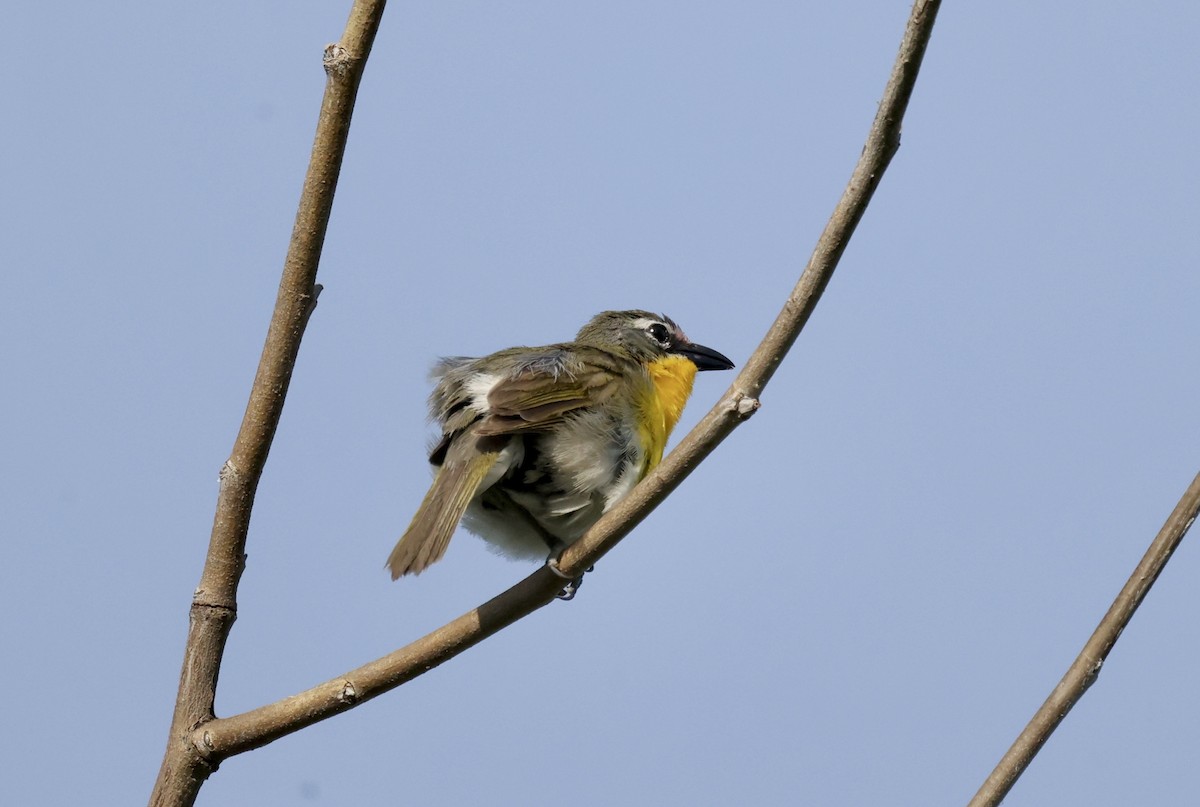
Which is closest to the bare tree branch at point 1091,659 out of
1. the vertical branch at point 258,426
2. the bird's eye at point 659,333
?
the vertical branch at point 258,426

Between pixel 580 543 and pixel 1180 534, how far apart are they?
1596 millimetres

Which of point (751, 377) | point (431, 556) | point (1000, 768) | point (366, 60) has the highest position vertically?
point (366, 60)

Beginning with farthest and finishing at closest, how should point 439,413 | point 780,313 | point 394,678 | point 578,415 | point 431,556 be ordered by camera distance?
point 439,413
point 578,415
point 431,556
point 394,678
point 780,313

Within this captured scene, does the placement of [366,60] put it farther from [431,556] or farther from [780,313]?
[431,556]

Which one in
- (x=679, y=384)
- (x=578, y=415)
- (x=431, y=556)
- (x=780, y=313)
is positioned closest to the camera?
(x=780, y=313)

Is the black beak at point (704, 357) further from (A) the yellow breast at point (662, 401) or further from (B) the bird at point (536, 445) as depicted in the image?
(B) the bird at point (536, 445)

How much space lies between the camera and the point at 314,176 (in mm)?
3393

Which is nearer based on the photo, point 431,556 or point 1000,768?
point 1000,768

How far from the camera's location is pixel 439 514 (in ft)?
A: 14.7

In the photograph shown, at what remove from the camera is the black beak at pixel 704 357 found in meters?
6.55

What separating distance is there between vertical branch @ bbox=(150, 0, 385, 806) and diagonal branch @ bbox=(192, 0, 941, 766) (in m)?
0.10

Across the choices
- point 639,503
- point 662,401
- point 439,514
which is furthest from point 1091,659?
point 662,401

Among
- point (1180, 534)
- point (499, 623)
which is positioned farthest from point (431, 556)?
point (1180, 534)

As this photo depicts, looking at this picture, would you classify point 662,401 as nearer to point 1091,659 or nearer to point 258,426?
point 258,426
